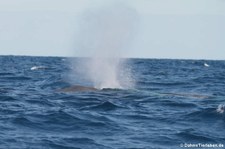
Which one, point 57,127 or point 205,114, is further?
point 205,114

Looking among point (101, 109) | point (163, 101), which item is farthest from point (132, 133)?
point (163, 101)

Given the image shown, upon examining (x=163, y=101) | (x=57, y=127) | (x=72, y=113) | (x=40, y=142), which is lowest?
(x=40, y=142)

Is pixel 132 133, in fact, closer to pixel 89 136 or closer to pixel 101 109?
pixel 89 136

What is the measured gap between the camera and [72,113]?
21.1 meters

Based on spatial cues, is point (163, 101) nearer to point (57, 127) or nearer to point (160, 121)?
point (160, 121)

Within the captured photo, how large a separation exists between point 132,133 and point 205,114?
18.3ft

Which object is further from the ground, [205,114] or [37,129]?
[205,114]

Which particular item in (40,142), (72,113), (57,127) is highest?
(72,113)

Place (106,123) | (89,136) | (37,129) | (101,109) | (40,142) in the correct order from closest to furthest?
(40,142) < (89,136) < (37,129) < (106,123) < (101,109)

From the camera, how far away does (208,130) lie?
1839cm

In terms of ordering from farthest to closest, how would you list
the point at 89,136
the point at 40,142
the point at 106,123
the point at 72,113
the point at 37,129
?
the point at 72,113 → the point at 106,123 → the point at 37,129 → the point at 89,136 → the point at 40,142

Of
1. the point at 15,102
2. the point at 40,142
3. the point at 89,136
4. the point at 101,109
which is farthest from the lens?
the point at 15,102

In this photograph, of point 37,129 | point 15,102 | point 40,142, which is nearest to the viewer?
point 40,142

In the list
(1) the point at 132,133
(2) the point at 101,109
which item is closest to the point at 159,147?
(1) the point at 132,133
